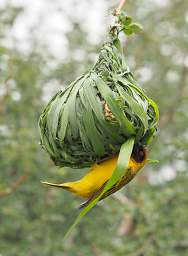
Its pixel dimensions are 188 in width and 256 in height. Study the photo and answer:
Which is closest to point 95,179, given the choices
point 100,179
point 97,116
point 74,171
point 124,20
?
point 100,179

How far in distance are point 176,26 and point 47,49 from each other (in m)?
1.42

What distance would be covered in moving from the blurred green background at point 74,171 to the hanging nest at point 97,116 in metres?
2.17

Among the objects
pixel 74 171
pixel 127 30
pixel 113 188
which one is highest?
pixel 127 30

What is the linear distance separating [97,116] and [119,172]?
234mm

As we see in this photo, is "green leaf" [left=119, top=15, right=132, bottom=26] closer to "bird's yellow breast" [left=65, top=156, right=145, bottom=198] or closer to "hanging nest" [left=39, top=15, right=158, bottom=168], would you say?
"hanging nest" [left=39, top=15, right=158, bottom=168]

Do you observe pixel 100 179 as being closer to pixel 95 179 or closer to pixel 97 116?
pixel 95 179

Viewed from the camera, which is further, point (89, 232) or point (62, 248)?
point (89, 232)

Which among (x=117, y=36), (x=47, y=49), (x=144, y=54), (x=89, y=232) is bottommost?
(x=89, y=232)

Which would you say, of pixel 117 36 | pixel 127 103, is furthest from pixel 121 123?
pixel 117 36

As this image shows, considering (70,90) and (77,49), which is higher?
(70,90)

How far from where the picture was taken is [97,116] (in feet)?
4.59

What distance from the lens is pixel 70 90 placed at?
5.05 feet

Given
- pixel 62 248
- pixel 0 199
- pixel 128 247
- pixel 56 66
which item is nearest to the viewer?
pixel 128 247

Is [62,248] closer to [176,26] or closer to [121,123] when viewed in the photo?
[176,26]
